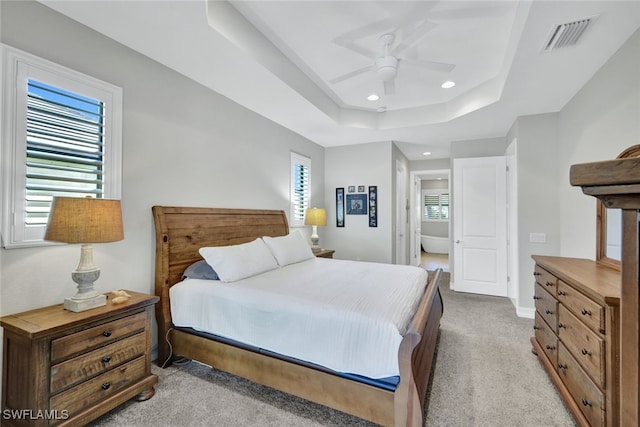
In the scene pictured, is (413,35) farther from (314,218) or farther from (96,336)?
(96,336)

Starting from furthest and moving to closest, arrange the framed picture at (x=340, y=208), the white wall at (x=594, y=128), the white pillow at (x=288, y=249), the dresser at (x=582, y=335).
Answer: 1. the framed picture at (x=340, y=208)
2. the white pillow at (x=288, y=249)
3. the white wall at (x=594, y=128)
4. the dresser at (x=582, y=335)

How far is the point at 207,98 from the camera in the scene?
3115 mm

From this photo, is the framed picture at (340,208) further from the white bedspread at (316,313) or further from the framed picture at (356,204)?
the white bedspread at (316,313)

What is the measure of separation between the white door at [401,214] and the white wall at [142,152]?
115 inches

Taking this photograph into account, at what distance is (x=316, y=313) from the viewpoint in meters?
1.89

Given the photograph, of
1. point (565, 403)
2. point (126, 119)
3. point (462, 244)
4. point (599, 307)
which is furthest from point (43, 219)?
point (462, 244)

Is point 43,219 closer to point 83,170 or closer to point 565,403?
point 83,170

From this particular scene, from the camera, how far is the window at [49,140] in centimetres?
175

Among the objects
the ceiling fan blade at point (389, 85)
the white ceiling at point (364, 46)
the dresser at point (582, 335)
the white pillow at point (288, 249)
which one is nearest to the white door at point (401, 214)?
the white ceiling at point (364, 46)

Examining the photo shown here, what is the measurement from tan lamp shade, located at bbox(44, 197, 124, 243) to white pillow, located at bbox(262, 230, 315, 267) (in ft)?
5.60

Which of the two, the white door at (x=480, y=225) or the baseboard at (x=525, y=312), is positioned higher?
the white door at (x=480, y=225)

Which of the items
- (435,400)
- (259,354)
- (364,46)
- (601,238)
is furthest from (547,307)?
(364,46)

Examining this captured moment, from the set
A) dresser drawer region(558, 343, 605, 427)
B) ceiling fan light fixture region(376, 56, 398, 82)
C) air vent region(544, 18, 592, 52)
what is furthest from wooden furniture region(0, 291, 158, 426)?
air vent region(544, 18, 592, 52)

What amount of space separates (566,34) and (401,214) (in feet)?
13.3
